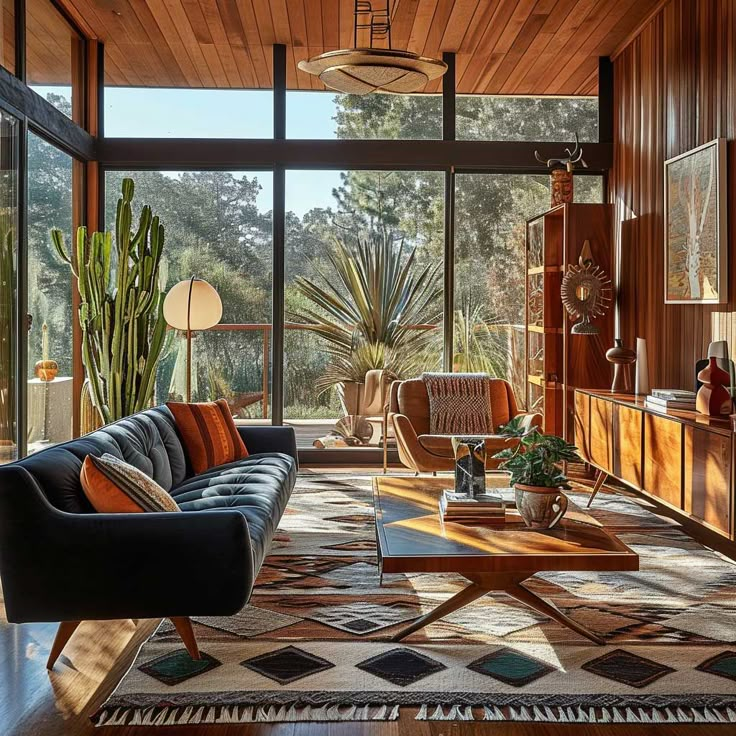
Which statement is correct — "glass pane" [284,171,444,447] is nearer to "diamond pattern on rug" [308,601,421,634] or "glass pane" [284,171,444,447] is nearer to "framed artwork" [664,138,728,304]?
"framed artwork" [664,138,728,304]

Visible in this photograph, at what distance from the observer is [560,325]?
656 cm

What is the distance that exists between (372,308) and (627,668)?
4.53m

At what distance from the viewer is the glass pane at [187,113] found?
22.8 feet

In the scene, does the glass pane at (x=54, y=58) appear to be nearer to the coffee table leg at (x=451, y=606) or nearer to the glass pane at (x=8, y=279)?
the glass pane at (x=8, y=279)

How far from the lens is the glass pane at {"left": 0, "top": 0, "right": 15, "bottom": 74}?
486cm

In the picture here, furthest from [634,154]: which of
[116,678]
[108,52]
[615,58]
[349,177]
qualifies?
[116,678]

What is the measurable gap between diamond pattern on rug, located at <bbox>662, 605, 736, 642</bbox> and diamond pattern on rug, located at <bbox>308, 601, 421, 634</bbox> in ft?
3.31

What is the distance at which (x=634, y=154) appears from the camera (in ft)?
20.6

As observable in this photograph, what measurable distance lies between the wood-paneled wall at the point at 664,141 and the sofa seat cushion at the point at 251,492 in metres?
2.44

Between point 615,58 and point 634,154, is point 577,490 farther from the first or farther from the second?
point 615,58

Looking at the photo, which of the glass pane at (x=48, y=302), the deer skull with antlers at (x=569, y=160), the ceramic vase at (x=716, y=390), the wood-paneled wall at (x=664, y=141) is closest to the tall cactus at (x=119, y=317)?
the glass pane at (x=48, y=302)

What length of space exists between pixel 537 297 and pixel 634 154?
1271 mm

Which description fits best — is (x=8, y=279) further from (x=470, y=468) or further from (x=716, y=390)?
(x=716, y=390)

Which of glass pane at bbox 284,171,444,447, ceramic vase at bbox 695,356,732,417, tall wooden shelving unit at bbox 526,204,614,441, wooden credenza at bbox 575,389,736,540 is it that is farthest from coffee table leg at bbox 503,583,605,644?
glass pane at bbox 284,171,444,447
